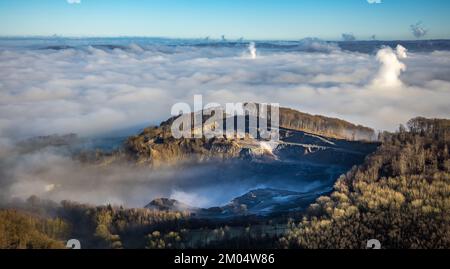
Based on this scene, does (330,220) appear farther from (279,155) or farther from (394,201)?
(279,155)

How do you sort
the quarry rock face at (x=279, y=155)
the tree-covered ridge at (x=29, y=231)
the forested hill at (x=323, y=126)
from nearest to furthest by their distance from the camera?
the tree-covered ridge at (x=29, y=231) < the quarry rock face at (x=279, y=155) < the forested hill at (x=323, y=126)

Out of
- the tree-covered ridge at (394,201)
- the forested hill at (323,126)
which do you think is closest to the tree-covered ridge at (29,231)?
the tree-covered ridge at (394,201)

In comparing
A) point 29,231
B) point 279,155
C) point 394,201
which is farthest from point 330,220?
point 29,231

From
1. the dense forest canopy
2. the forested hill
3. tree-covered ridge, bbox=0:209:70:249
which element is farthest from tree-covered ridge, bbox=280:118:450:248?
tree-covered ridge, bbox=0:209:70:249

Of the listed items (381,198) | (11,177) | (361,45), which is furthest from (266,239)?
(11,177)

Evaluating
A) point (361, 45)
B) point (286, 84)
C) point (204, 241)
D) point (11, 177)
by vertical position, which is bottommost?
point (204, 241)

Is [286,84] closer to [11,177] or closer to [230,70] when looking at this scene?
[230,70]

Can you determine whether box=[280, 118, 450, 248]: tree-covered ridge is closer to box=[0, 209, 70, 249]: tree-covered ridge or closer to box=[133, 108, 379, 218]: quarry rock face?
box=[133, 108, 379, 218]: quarry rock face

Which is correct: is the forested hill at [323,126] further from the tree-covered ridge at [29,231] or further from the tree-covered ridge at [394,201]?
the tree-covered ridge at [29,231]
